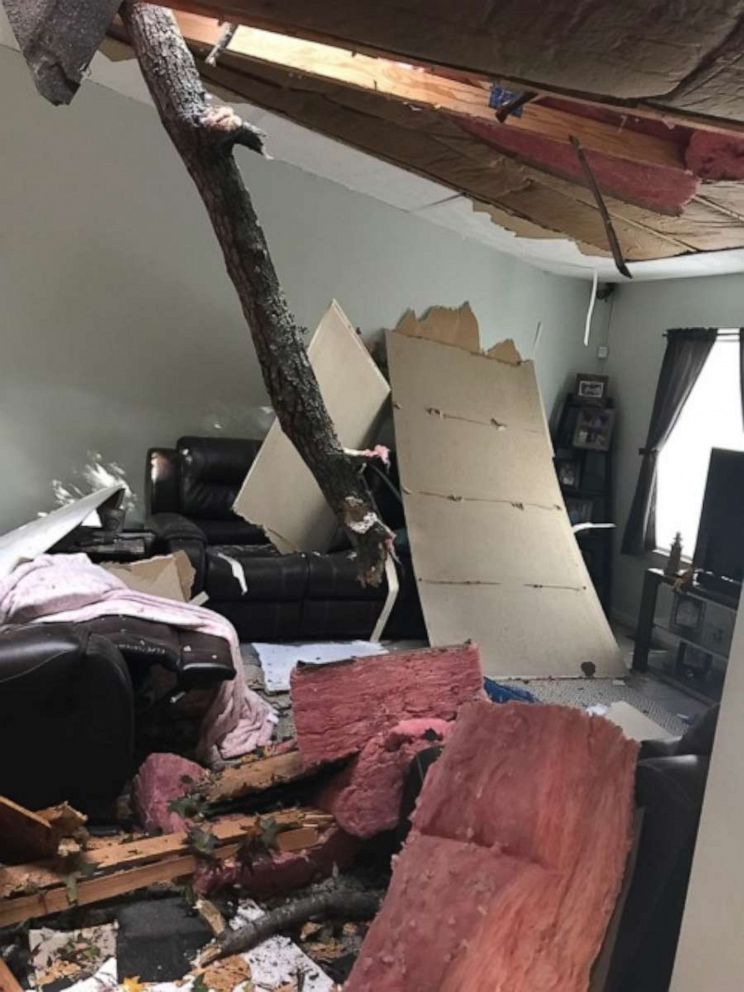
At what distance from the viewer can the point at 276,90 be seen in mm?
2639

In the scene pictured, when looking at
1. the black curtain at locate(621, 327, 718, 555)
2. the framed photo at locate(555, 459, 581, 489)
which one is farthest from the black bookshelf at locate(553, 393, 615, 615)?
the black curtain at locate(621, 327, 718, 555)

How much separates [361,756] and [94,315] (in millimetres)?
3511


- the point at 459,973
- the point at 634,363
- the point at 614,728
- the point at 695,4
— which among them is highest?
the point at 634,363

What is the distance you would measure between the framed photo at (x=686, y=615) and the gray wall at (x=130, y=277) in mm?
2680

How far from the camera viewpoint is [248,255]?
1178 mm

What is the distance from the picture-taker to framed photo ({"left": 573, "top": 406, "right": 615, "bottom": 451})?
18.3ft

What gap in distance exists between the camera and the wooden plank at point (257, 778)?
2303mm

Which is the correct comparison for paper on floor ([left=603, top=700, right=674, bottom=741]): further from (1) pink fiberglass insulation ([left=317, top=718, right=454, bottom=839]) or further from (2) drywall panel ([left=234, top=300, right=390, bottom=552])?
(2) drywall panel ([left=234, top=300, right=390, bottom=552])

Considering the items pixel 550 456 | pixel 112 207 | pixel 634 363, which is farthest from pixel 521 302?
pixel 112 207

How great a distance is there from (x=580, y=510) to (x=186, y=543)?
9.47 ft

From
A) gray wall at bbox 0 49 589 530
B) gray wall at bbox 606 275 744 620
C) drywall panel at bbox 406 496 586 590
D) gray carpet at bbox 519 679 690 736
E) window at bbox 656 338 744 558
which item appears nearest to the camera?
gray carpet at bbox 519 679 690 736

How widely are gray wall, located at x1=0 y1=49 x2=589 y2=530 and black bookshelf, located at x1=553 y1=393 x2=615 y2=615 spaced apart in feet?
4.51

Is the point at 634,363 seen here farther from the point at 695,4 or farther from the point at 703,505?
the point at 695,4

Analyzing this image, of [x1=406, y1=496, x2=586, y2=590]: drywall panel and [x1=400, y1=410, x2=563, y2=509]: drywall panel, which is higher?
[x1=400, y1=410, x2=563, y2=509]: drywall panel
